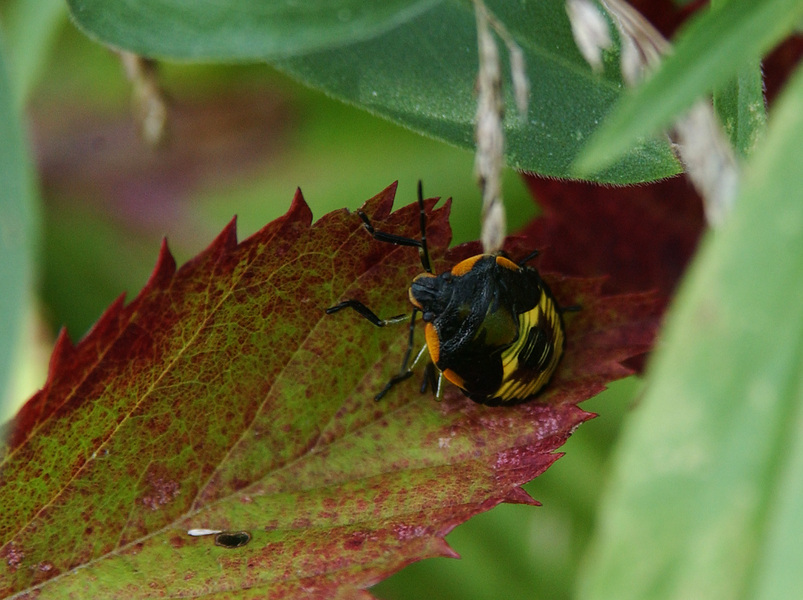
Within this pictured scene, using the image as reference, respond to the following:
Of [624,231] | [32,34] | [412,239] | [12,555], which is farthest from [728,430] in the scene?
[32,34]

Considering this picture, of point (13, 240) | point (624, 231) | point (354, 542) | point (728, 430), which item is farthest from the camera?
point (624, 231)

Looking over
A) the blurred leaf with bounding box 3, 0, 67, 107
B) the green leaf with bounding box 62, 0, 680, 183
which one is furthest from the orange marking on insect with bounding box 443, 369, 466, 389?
the blurred leaf with bounding box 3, 0, 67, 107

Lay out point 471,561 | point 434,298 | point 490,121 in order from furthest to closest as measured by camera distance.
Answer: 1. point 471,561
2. point 434,298
3. point 490,121

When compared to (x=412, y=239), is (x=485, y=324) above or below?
below

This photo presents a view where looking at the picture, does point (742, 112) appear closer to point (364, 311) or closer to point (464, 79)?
point (464, 79)

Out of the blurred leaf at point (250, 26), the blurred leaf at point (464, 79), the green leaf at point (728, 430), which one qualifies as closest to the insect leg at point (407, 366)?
the blurred leaf at point (464, 79)

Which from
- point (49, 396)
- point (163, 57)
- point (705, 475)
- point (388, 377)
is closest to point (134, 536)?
point (49, 396)

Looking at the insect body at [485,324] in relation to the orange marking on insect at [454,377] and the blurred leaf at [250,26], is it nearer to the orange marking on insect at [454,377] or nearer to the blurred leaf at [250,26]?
the orange marking on insect at [454,377]

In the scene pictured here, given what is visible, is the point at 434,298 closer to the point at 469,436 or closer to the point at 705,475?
the point at 469,436
